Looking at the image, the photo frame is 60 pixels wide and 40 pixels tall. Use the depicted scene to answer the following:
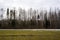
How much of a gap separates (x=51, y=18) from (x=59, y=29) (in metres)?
1.30

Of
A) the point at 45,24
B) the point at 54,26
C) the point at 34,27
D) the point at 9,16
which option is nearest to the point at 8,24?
the point at 9,16

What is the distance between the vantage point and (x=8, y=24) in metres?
11.5

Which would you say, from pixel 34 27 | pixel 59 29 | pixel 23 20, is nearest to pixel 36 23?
pixel 34 27

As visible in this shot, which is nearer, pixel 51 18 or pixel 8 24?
pixel 8 24

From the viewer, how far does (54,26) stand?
11922mm

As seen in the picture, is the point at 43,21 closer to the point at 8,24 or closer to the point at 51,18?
the point at 51,18

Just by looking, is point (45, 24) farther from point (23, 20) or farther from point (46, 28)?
point (23, 20)

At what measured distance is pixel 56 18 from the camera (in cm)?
1215

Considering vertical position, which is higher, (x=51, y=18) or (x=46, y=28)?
(x=51, y=18)

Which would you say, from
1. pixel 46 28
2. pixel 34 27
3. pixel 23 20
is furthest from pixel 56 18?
pixel 23 20

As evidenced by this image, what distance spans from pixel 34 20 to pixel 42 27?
94cm

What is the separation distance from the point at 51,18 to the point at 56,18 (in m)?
0.42

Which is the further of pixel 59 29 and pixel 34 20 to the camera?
pixel 34 20

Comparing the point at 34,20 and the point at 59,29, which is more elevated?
the point at 34,20
